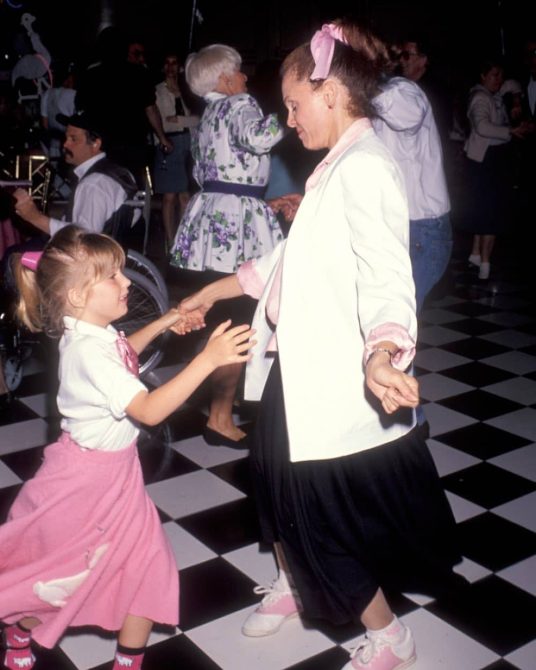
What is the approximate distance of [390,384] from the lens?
155cm

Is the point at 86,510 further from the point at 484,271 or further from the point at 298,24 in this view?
the point at 298,24

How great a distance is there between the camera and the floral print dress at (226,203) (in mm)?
3400

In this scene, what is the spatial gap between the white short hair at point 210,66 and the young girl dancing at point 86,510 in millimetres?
1581

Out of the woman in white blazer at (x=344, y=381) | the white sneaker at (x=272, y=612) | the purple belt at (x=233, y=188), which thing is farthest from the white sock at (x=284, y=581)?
the purple belt at (x=233, y=188)

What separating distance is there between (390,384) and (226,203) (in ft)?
6.67

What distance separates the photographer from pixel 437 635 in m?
2.34

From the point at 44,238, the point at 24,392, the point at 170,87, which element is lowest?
the point at 24,392

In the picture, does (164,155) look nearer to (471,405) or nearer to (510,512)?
(471,405)

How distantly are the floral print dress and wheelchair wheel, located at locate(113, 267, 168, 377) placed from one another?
388 millimetres

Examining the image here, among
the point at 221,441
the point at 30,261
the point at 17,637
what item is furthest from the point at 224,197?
the point at 17,637

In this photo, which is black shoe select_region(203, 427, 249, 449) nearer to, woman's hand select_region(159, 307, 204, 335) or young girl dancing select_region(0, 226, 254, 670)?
woman's hand select_region(159, 307, 204, 335)

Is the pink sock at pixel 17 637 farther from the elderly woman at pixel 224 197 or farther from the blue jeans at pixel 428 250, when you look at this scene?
the blue jeans at pixel 428 250

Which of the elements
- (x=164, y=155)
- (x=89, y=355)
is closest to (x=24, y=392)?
(x=89, y=355)

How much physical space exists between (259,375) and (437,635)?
2.69ft
